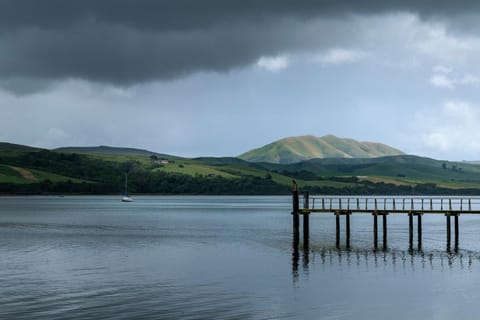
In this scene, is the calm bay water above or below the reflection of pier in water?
below

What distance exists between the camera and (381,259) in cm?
6500

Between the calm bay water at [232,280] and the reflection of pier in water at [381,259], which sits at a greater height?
the reflection of pier in water at [381,259]

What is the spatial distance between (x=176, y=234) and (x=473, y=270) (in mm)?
51131

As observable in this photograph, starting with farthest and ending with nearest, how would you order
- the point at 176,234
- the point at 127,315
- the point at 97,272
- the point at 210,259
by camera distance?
the point at 176,234 < the point at 210,259 < the point at 97,272 < the point at 127,315

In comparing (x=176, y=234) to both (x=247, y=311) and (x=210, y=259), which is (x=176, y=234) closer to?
(x=210, y=259)

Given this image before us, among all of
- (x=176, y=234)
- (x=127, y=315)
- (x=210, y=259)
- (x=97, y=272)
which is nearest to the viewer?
(x=127, y=315)

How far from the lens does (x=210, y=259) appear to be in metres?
65.4

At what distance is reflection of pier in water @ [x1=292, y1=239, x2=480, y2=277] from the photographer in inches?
2351

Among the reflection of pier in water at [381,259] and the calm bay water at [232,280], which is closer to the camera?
the calm bay water at [232,280]

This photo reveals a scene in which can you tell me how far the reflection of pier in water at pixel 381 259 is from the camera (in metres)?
59.7

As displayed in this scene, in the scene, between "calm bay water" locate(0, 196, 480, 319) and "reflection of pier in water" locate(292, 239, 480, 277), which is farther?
"reflection of pier in water" locate(292, 239, 480, 277)

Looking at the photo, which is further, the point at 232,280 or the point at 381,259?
the point at 381,259

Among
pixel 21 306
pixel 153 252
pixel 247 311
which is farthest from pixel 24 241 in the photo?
pixel 247 311

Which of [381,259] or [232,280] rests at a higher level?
[381,259]
